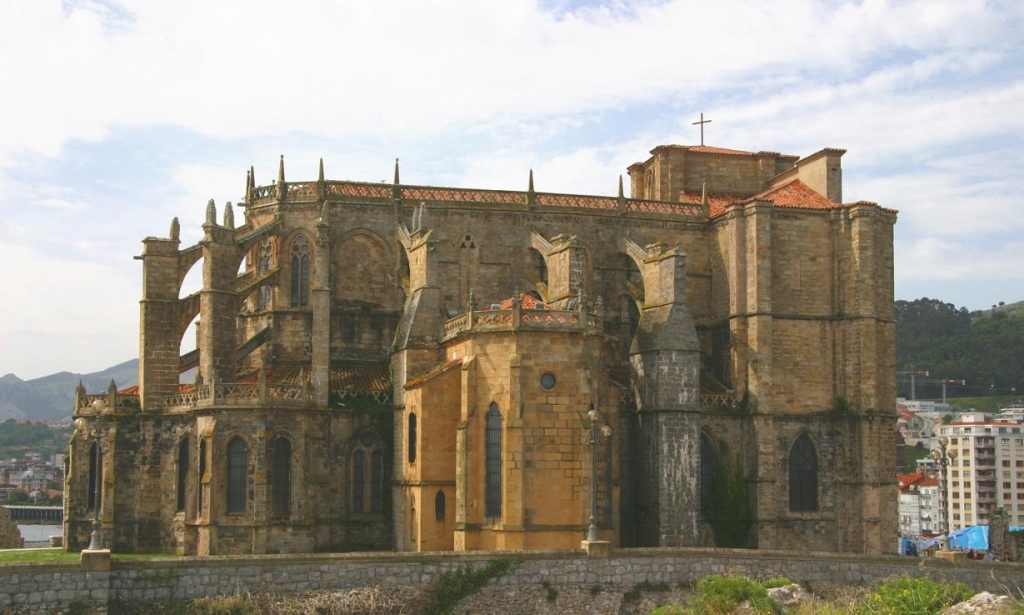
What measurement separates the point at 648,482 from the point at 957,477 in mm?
84265

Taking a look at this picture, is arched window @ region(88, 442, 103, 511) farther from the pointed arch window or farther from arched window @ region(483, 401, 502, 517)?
arched window @ region(483, 401, 502, 517)

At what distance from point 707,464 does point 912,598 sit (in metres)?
17.9

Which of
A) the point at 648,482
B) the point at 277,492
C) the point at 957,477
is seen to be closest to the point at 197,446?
the point at 277,492

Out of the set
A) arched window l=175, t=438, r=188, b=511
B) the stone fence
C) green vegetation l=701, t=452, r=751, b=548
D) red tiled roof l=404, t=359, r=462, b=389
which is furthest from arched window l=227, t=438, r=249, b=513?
green vegetation l=701, t=452, r=751, b=548

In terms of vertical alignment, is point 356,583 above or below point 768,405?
below

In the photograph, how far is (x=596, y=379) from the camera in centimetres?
3756

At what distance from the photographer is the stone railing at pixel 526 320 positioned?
3662cm

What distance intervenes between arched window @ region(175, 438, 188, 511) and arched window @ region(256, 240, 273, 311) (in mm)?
6616

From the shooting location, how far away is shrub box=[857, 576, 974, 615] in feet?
89.0

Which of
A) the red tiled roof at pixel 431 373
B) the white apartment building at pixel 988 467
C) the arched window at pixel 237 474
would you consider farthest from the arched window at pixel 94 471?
the white apartment building at pixel 988 467

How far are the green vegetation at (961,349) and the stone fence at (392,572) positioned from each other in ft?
510

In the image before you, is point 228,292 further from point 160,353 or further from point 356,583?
point 356,583

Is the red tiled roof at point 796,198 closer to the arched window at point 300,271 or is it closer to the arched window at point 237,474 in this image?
the arched window at point 300,271

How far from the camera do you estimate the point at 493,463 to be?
121 ft
